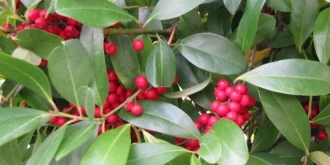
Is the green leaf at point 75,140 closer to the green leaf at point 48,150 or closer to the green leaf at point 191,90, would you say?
the green leaf at point 48,150

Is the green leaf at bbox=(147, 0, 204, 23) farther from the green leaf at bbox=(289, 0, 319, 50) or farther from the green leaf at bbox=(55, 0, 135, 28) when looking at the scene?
the green leaf at bbox=(289, 0, 319, 50)

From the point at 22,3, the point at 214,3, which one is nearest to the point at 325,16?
the point at 214,3

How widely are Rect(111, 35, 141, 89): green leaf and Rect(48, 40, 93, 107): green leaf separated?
0.06 m

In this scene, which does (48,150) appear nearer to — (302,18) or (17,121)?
(17,121)

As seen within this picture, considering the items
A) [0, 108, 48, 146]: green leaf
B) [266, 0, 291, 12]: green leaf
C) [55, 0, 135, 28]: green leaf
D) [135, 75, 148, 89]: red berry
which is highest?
[55, 0, 135, 28]: green leaf

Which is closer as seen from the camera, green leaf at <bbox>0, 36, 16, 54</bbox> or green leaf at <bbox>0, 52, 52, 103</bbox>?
green leaf at <bbox>0, 52, 52, 103</bbox>

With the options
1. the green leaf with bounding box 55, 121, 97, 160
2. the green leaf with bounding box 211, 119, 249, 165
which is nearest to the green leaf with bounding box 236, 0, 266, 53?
the green leaf with bounding box 211, 119, 249, 165

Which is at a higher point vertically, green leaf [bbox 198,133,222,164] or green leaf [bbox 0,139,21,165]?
green leaf [bbox 198,133,222,164]

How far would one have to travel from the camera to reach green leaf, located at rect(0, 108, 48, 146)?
19.6 inches

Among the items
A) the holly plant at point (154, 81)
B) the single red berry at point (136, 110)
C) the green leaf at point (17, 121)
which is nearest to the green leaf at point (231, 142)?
the holly plant at point (154, 81)

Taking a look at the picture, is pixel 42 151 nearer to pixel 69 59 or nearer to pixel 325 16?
pixel 69 59

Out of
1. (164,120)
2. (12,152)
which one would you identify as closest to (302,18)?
(164,120)

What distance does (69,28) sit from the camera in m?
0.58

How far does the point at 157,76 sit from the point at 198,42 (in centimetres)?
8
